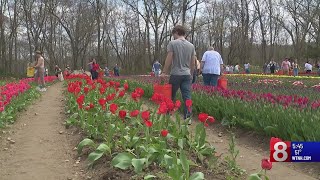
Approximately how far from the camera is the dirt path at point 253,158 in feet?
13.2

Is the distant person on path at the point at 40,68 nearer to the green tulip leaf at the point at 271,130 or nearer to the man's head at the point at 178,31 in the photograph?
the man's head at the point at 178,31

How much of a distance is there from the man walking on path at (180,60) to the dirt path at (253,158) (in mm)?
800

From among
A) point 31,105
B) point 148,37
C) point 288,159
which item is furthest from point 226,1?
point 288,159

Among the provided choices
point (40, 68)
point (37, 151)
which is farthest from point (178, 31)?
point (40, 68)

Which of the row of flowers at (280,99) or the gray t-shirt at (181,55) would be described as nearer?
the row of flowers at (280,99)

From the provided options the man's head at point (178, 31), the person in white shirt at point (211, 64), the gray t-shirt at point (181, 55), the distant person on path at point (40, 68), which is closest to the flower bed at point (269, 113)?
the gray t-shirt at point (181, 55)

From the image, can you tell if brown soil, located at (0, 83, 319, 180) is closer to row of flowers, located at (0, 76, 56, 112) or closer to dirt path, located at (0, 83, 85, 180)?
dirt path, located at (0, 83, 85, 180)

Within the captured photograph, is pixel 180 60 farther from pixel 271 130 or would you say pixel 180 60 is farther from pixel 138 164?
pixel 138 164

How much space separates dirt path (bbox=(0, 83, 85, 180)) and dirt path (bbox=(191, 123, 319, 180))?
1.79m

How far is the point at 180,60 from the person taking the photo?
6672 millimetres

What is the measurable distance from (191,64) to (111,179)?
3.53m

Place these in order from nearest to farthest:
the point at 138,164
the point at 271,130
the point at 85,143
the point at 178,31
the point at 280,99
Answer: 1. the point at 138,164
2. the point at 85,143
3. the point at 271,130
4. the point at 178,31
5. the point at 280,99

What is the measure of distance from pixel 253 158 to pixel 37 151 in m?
2.70

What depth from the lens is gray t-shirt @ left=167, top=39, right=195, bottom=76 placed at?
662 cm
